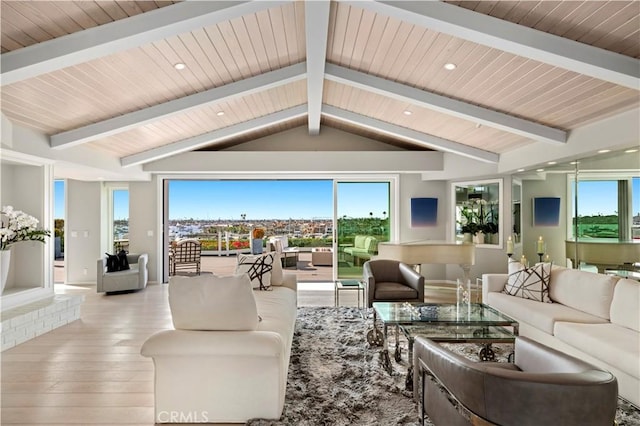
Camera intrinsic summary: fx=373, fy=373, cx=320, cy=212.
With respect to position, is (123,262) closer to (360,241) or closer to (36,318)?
(36,318)

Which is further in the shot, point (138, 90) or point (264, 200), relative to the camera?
point (264, 200)

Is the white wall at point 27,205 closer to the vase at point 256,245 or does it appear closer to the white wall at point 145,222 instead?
the white wall at point 145,222

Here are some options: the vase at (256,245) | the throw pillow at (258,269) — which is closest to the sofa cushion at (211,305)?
the throw pillow at (258,269)

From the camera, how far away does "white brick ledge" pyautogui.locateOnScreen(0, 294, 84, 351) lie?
3.98 meters

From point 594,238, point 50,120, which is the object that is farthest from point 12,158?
point 594,238

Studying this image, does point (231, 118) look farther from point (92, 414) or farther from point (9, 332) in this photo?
point (92, 414)

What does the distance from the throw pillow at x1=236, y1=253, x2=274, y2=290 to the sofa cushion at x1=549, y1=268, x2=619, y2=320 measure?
334 cm

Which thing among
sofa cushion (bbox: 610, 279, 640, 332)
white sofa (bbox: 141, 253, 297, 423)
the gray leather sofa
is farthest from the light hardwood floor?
sofa cushion (bbox: 610, 279, 640, 332)

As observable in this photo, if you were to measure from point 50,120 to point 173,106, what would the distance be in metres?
1.37

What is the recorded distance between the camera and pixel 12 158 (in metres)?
4.56

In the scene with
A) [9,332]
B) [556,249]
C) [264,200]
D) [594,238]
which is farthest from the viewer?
[264,200]

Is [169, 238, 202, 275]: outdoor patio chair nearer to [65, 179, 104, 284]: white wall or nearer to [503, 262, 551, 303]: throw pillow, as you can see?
[65, 179, 104, 284]: white wall

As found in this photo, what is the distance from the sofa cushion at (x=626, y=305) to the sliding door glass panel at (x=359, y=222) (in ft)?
15.6

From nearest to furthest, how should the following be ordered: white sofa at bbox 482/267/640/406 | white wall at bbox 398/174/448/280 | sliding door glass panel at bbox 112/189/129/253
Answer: white sofa at bbox 482/267/640/406 → white wall at bbox 398/174/448/280 → sliding door glass panel at bbox 112/189/129/253
